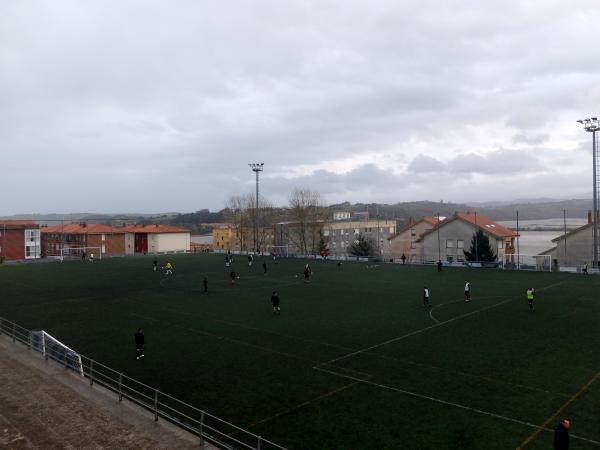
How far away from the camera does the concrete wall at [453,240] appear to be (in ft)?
225

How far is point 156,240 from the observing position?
95875 mm

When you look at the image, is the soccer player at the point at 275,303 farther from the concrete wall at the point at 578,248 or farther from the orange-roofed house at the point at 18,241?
the orange-roofed house at the point at 18,241

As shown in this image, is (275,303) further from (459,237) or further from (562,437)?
(459,237)

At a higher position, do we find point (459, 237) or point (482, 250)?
point (459, 237)

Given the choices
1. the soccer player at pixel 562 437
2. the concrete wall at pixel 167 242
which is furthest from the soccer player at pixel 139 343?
the concrete wall at pixel 167 242

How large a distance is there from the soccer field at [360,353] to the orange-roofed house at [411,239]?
40443 millimetres

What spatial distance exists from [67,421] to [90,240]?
88.3 m

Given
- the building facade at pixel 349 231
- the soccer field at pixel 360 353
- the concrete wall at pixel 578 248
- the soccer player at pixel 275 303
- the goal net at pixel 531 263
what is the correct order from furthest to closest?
the building facade at pixel 349 231 → the concrete wall at pixel 578 248 → the goal net at pixel 531 263 → the soccer player at pixel 275 303 → the soccer field at pixel 360 353

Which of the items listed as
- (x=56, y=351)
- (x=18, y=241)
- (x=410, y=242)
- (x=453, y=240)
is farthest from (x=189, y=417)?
(x=18, y=241)

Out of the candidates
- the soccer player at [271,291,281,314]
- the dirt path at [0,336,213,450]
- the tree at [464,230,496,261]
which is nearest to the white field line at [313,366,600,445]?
the dirt path at [0,336,213,450]

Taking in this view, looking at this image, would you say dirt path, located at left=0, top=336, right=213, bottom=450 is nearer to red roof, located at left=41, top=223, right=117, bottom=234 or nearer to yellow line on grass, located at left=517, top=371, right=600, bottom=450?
yellow line on grass, located at left=517, top=371, right=600, bottom=450

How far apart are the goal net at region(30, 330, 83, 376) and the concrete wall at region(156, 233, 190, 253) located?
77703mm

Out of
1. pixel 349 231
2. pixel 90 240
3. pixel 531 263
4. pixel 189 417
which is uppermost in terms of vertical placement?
pixel 349 231

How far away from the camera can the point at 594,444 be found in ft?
37.0
